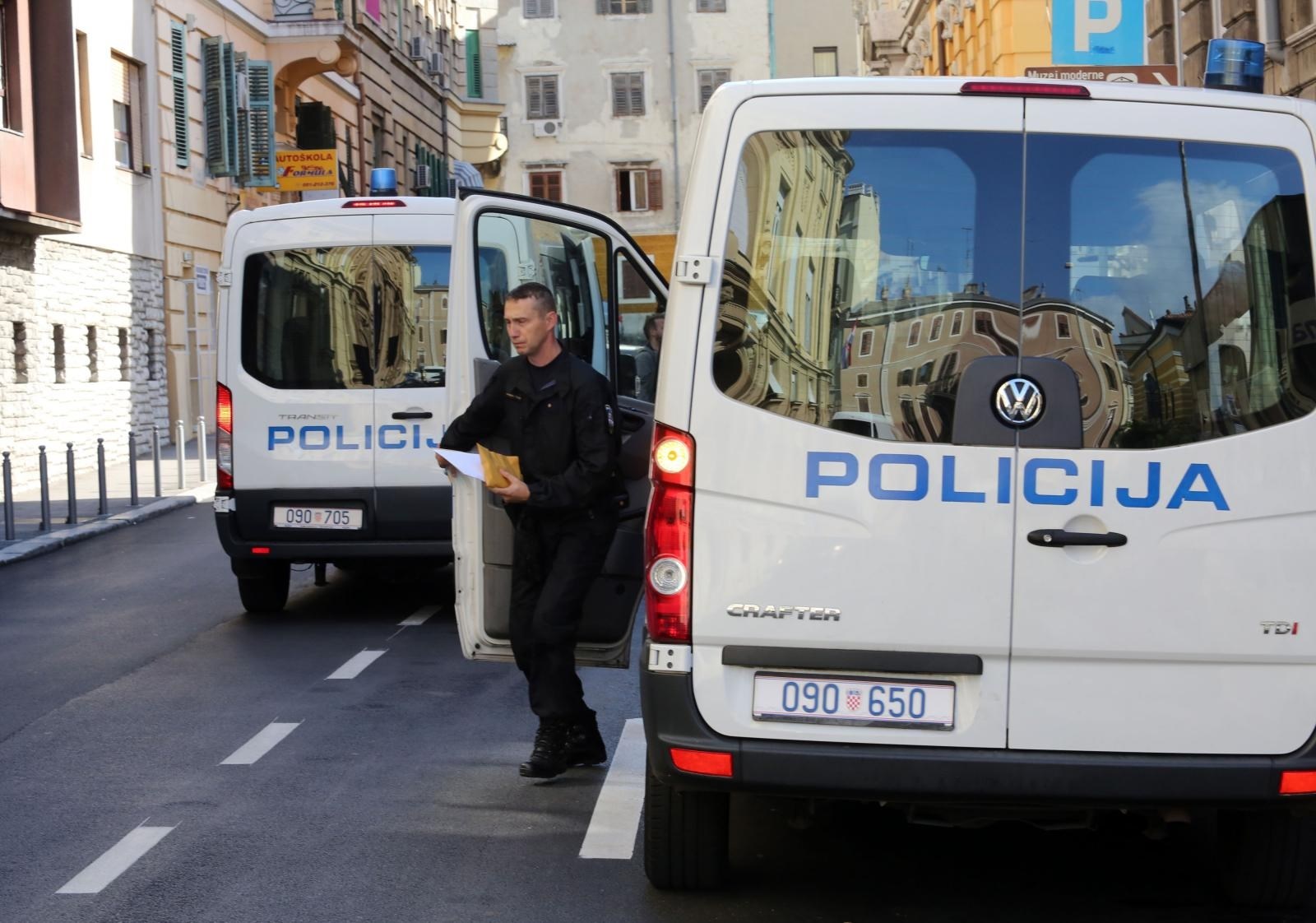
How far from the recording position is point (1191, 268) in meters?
4.59

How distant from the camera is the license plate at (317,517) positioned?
10797 mm

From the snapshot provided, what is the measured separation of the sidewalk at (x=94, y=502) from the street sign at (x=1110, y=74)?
9833 mm

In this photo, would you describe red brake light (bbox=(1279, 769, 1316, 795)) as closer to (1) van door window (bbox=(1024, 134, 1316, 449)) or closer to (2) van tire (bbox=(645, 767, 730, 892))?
(1) van door window (bbox=(1024, 134, 1316, 449))

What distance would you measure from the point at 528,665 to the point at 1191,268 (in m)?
2.93

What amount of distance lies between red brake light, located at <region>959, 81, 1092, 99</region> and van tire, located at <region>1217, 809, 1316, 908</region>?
6.34 feet

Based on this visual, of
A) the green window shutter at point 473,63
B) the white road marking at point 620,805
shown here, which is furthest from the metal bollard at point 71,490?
the green window shutter at point 473,63

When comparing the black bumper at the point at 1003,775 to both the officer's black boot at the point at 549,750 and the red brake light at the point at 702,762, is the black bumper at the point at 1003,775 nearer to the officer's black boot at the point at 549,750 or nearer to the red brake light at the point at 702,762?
the red brake light at the point at 702,762

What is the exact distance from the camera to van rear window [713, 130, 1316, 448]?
459 cm

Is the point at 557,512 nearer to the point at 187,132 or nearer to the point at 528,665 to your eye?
the point at 528,665

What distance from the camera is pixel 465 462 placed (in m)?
6.34

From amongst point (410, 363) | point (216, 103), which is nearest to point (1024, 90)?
point (410, 363)

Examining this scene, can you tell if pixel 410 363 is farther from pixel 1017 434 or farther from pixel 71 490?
pixel 71 490

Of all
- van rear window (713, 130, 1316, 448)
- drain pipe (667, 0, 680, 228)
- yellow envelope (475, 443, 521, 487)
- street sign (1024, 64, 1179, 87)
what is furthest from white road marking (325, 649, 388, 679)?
drain pipe (667, 0, 680, 228)

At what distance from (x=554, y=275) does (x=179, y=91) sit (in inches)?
932
